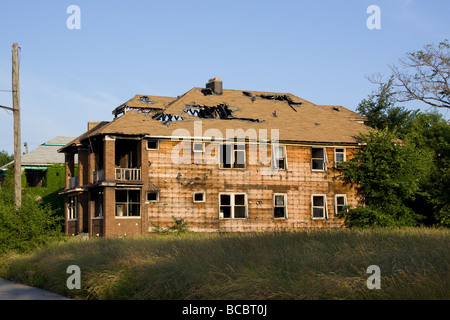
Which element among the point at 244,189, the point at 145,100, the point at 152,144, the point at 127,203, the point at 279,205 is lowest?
the point at 279,205

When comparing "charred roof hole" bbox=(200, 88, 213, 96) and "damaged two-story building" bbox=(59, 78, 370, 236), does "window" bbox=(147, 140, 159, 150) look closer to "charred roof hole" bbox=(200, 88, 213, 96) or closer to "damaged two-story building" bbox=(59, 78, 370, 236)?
"damaged two-story building" bbox=(59, 78, 370, 236)

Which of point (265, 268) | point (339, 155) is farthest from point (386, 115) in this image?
point (265, 268)

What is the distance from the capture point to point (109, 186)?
112ft

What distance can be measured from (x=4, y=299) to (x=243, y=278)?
6.12 metres

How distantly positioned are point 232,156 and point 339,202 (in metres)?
7.95

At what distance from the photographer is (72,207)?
41.9 m

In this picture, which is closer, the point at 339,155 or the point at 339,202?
the point at 339,202

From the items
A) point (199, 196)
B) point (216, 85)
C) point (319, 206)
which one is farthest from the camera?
point (216, 85)

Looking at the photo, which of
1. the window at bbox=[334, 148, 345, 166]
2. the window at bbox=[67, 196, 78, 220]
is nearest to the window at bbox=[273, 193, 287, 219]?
the window at bbox=[334, 148, 345, 166]

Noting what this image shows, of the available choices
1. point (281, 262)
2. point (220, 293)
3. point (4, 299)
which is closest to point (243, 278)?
point (220, 293)

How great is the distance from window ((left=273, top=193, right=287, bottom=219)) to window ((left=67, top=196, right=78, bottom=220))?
45.0ft

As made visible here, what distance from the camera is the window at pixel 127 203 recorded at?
117 feet

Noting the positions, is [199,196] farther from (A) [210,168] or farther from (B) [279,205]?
(B) [279,205]

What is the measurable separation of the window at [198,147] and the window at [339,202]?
9490 millimetres
